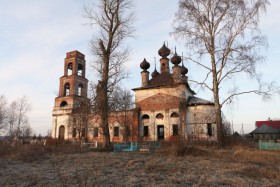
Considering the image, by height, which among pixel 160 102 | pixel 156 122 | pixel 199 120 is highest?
pixel 160 102

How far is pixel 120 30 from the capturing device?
1681cm

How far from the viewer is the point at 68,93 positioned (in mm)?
31953

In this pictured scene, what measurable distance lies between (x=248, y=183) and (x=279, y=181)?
3.42ft

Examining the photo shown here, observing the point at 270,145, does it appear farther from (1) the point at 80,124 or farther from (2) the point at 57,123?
(2) the point at 57,123

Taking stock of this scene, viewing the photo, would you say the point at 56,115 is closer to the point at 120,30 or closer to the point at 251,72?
the point at 120,30

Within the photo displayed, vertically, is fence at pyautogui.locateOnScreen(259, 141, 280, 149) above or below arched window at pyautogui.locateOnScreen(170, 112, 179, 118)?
below

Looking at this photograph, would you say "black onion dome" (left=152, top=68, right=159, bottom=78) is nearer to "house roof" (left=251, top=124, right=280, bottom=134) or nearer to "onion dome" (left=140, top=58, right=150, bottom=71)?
"onion dome" (left=140, top=58, right=150, bottom=71)

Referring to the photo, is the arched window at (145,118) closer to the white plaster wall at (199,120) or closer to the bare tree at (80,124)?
the white plaster wall at (199,120)

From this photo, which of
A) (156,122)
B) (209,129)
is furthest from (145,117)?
(209,129)

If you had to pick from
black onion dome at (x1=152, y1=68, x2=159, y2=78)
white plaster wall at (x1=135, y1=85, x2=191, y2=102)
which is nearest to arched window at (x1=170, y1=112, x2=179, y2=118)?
white plaster wall at (x1=135, y1=85, x2=191, y2=102)

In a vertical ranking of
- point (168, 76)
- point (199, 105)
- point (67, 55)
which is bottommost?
point (199, 105)

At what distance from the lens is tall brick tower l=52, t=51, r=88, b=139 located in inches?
1205

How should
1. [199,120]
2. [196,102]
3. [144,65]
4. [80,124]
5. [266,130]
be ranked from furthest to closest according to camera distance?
1. [266,130]
2. [144,65]
3. [196,102]
4. [80,124]
5. [199,120]

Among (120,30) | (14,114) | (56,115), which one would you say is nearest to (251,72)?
(120,30)
